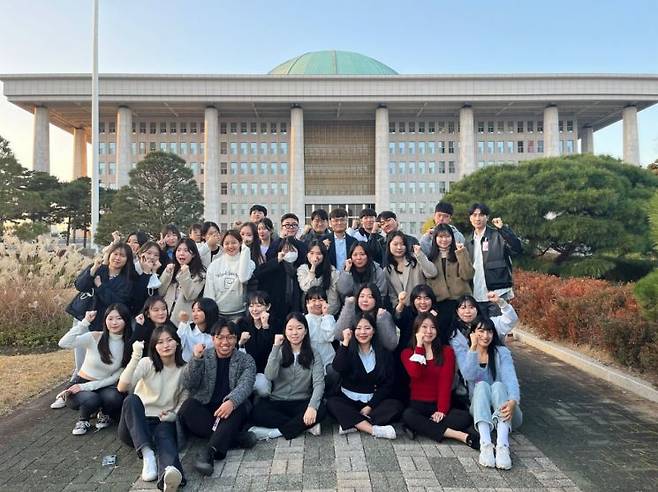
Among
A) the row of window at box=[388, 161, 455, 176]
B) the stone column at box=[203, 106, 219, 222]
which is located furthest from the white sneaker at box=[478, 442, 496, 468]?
the row of window at box=[388, 161, 455, 176]

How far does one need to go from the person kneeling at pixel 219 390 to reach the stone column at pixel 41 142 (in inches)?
1928

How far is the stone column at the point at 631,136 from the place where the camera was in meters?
46.3

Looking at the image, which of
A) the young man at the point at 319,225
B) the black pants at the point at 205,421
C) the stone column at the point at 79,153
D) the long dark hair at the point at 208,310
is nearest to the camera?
the black pants at the point at 205,421

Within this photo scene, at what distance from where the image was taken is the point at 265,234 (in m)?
5.48

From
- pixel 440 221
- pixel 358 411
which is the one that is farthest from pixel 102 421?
pixel 440 221

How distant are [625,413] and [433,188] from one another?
50.3 meters

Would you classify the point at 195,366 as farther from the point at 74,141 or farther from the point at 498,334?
the point at 74,141

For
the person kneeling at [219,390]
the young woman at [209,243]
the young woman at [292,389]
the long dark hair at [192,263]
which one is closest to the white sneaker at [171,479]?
the person kneeling at [219,390]

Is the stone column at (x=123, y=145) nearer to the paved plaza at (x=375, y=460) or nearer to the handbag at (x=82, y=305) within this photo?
the handbag at (x=82, y=305)

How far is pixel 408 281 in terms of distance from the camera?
4789mm

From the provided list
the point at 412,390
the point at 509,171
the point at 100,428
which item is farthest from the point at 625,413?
the point at 509,171

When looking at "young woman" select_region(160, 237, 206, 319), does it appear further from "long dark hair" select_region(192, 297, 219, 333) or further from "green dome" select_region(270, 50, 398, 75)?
"green dome" select_region(270, 50, 398, 75)

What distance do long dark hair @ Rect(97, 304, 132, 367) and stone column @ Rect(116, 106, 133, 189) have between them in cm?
4491

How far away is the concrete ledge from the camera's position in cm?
490
